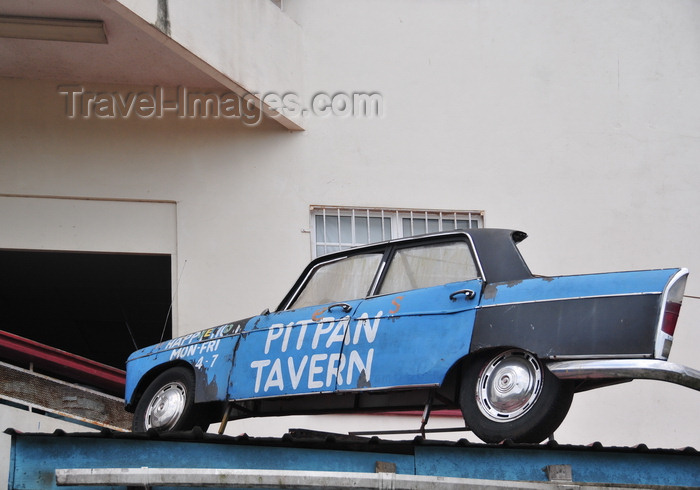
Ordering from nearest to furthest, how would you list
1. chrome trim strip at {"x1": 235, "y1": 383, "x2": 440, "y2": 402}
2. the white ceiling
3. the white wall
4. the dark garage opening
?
chrome trim strip at {"x1": 235, "y1": 383, "x2": 440, "y2": 402}, the white ceiling, the white wall, the dark garage opening

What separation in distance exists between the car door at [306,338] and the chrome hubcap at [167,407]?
533 millimetres

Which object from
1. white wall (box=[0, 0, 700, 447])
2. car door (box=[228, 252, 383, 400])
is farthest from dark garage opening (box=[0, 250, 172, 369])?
car door (box=[228, 252, 383, 400])

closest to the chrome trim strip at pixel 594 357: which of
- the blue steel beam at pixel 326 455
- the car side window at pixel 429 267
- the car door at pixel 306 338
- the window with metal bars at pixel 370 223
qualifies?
the blue steel beam at pixel 326 455

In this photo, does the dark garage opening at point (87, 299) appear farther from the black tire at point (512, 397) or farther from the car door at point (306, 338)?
the black tire at point (512, 397)

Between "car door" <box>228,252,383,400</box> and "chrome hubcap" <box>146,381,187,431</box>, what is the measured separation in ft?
1.75

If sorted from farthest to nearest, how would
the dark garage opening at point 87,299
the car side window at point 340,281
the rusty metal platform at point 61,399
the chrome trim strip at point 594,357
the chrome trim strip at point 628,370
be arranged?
the dark garage opening at point 87,299, the rusty metal platform at point 61,399, the car side window at point 340,281, the chrome trim strip at point 594,357, the chrome trim strip at point 628,370

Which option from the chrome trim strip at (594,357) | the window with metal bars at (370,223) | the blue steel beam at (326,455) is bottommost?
the blue steel beam at (326,455)

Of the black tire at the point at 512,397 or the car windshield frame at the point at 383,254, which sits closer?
the black tire at the point at 512,397

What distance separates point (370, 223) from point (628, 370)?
554 centimetres

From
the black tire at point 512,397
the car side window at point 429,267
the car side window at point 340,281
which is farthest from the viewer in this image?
the car side window at point 340,281

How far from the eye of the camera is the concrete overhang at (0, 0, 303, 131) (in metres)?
9.70

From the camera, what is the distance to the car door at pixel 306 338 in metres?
7.04

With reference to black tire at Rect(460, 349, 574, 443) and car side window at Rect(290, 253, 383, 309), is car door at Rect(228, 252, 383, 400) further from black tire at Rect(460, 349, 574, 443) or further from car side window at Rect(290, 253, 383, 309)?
black tire at Rect(460, 349, 574, 443)

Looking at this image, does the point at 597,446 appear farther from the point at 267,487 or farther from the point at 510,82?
the point at 510,82
